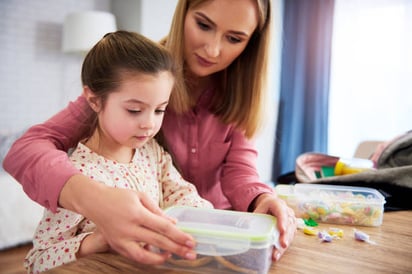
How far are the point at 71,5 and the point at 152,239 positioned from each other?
136 inches

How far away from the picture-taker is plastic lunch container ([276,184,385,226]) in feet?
2.85

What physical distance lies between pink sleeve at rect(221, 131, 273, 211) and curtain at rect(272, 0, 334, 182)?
119 inches

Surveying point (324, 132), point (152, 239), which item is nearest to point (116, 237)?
point (152, 239)

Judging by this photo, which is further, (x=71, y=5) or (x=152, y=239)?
(x=71, y=5)

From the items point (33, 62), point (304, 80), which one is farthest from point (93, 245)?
point (304, 80)

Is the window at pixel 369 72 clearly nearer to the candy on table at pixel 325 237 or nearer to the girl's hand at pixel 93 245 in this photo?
the candy on table at pixel 325 237

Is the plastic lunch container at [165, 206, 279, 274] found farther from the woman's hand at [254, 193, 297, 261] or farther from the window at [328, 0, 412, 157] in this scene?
the window at [328, 0, 412, 157]

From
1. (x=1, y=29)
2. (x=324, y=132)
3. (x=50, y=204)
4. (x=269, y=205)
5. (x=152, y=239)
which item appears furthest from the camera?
(x=324, y=132)

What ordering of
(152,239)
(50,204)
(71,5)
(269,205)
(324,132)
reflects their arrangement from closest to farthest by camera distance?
(152,239) < (50,204) < (269,205) < (71,5) < (324,132)

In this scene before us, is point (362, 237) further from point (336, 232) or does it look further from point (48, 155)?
point (48, 155)

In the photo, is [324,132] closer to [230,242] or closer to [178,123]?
[178,123]

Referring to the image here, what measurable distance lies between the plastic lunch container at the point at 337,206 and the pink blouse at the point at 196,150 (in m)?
0.08

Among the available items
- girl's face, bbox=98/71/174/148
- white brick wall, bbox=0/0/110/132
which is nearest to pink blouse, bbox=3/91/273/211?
girl's face, bbox=98/71/174/148

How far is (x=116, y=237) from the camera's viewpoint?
0.54 metres
